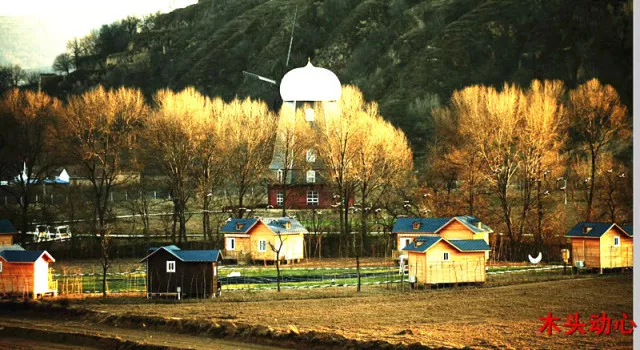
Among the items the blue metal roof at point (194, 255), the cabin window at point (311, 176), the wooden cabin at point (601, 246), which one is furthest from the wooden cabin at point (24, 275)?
the cabin window at point (311, 176)

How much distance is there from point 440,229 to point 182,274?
17.9 metres

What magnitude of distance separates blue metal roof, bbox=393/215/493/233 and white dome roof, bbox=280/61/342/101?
2220 cm

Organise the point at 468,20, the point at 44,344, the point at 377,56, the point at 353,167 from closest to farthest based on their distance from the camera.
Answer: the point at 44,344, the point at 353,167, the point at 468,20, the point at 377,56

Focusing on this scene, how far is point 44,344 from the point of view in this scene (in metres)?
46.8

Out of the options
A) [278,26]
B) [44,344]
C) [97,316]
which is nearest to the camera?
[44,344]

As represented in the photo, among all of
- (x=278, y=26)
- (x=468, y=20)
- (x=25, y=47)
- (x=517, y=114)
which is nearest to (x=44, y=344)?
(x=517, y=114)

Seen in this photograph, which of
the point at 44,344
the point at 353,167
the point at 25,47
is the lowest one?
the point at 44,344

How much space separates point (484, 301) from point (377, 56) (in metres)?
86.4

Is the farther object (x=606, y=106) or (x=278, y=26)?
(x=278, y=26)

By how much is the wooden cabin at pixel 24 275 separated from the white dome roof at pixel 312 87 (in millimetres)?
38276

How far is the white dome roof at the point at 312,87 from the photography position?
93.1m

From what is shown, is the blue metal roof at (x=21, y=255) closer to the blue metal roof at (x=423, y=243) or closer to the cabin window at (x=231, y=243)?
the cabin window at (x=231, y=243)

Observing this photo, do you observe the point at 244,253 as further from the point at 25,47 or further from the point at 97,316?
the point at 25,47

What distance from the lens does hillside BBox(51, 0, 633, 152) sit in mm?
116500
